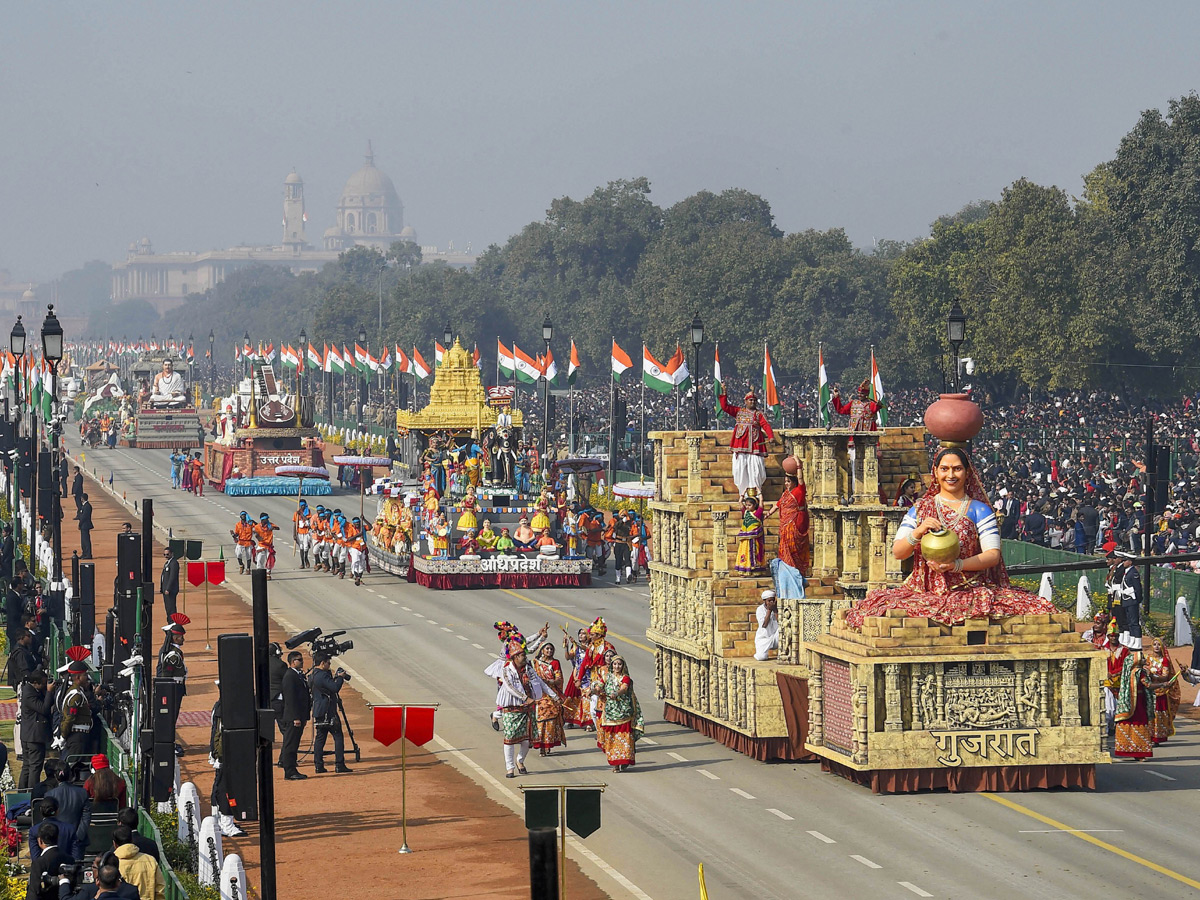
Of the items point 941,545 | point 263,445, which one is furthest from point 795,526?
point 263,445

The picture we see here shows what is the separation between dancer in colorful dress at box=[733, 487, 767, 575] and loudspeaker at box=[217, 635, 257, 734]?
1235cm

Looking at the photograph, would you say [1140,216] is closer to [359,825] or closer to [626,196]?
[359,825]

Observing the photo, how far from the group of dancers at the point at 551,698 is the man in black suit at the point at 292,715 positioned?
2.25m

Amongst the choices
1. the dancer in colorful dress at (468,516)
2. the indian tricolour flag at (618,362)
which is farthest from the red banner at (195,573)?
the indian tricolour flag at (618,362)

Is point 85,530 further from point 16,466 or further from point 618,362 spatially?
point 618,362

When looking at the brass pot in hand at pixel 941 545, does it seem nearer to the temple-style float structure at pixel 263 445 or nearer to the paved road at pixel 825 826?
the paved road at pixel 825 826

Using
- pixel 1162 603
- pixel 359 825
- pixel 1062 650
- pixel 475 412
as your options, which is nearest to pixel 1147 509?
pixel 1162 603

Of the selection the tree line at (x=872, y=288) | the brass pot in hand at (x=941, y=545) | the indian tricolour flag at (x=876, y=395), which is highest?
the tree line at (x=872, y=288)

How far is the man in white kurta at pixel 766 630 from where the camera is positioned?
25406 millimetres

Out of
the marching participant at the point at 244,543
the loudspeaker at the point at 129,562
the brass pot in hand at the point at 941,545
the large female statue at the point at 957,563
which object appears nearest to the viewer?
the brass pot in hand at the point at 941,545

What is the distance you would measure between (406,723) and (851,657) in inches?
192

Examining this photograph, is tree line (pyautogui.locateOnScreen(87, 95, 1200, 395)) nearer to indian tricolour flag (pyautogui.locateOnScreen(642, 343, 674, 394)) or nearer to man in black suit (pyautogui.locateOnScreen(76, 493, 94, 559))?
indian tricolour flag (pyautogui.locateOnScreen(642, 343, 674, 394))

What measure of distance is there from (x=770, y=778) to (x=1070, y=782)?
11.2 ft

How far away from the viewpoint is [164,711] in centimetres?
2083
